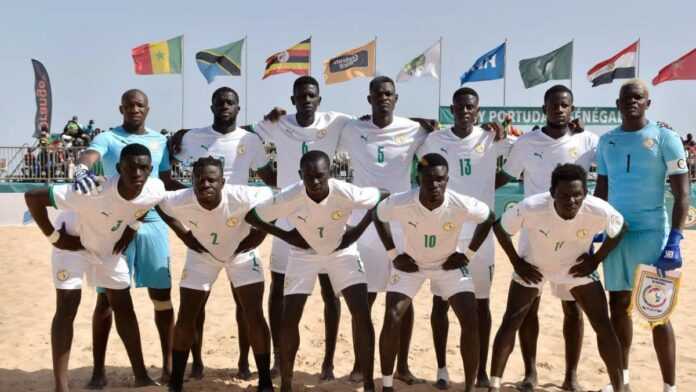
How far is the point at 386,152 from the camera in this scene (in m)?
5.77

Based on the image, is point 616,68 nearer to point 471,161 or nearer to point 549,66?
point 549,66

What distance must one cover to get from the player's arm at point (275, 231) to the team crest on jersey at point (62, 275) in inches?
56.6

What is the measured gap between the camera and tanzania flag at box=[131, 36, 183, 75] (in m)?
24.5

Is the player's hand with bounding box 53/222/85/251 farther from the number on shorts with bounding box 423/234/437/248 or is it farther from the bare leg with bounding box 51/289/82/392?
the number on shorts with bounding box 423/234/437/248

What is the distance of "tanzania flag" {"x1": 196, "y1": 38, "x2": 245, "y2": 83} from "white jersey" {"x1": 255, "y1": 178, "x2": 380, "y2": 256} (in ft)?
68.8

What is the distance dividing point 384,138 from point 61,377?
328 cm

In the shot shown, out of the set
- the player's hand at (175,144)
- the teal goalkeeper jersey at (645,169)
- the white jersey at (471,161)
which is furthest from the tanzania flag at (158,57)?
the teal goalkeeper jersey at (645,169)

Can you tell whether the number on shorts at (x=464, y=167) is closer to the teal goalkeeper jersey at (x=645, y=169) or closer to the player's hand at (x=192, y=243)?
the teal goalkeeper jersey at (x=645, y=169)

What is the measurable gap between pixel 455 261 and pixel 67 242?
303 cm

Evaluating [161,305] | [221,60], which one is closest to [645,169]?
[161,305]

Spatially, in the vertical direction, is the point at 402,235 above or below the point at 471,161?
below

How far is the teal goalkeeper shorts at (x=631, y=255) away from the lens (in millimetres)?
5050

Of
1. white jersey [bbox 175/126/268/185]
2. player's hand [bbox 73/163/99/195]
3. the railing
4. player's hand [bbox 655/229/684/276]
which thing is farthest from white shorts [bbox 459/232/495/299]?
the railing

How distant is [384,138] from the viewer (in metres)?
5.78
